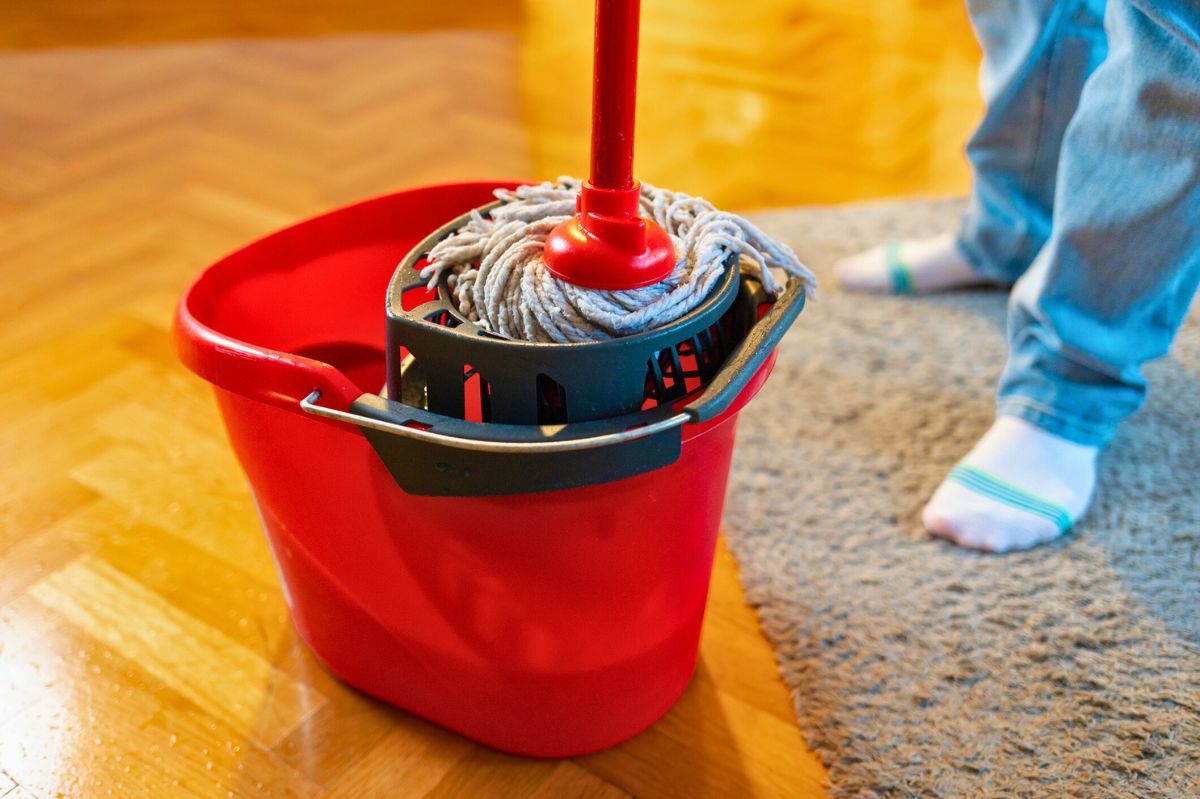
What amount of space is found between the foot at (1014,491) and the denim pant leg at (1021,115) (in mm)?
288

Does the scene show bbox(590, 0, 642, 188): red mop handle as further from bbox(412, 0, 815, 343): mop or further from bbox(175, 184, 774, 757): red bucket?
bbox(175, 184, 774, 757): red bucket

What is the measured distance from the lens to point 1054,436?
33.0 inches

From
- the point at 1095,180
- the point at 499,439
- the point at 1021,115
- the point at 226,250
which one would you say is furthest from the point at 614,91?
the point at 226,250

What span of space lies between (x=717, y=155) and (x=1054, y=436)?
2.19 ft

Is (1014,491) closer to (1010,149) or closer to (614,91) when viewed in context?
(1010,149)

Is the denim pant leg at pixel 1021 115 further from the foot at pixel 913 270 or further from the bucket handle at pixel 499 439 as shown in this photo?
the bucket handle at pixel 499 439

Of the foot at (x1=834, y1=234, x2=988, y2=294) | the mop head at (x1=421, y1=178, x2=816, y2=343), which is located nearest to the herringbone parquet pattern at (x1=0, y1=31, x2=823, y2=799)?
the mop head at (x1=421, y1=178, x2=816, y2=343)

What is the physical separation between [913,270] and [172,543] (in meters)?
0.77

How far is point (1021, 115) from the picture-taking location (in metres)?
0.98

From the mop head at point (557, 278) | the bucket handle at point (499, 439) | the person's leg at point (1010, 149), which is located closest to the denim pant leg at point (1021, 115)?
the person's leg at point (1010, 149)

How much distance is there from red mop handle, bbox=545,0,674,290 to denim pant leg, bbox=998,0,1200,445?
0.38 meters

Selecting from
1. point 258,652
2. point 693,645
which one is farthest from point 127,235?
point 693,645

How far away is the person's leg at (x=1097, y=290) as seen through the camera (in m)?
0.70

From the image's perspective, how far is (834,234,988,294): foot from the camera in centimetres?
111
